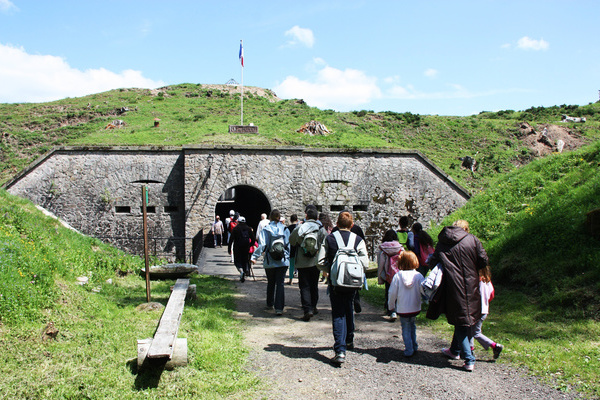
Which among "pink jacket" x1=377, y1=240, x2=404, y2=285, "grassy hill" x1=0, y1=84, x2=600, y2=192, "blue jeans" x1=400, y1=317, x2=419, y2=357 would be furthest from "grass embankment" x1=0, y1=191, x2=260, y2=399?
"grassy hill" x1=0, y1=84, x2=600, y2=192

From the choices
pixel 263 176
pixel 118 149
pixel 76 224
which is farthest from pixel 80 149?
pixel 263 176

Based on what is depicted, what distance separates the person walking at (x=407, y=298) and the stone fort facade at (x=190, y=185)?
13.0m

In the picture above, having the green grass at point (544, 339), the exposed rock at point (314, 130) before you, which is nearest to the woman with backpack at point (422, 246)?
the green grass at point (544, 339)

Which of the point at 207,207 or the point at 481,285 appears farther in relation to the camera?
the point at 207,207

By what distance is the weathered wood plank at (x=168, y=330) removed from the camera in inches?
191

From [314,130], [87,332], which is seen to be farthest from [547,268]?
[314,130]

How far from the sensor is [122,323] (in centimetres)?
680

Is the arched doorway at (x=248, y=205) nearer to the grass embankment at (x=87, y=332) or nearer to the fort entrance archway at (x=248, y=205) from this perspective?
the fort entrance archway at (x=248, y=205)

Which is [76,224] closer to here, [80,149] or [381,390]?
[80,149]

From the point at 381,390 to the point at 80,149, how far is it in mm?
16980

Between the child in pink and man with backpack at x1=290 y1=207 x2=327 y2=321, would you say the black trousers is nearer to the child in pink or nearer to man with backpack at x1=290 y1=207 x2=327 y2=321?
man with backpack at x1=290 y1=207 x2=327 y2=321

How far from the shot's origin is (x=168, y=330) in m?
5.63

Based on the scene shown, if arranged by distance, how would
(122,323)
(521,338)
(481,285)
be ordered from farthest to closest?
(122,323), (521,338), (481,285)

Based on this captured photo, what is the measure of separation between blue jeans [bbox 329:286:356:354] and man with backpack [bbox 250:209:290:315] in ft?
8.01
